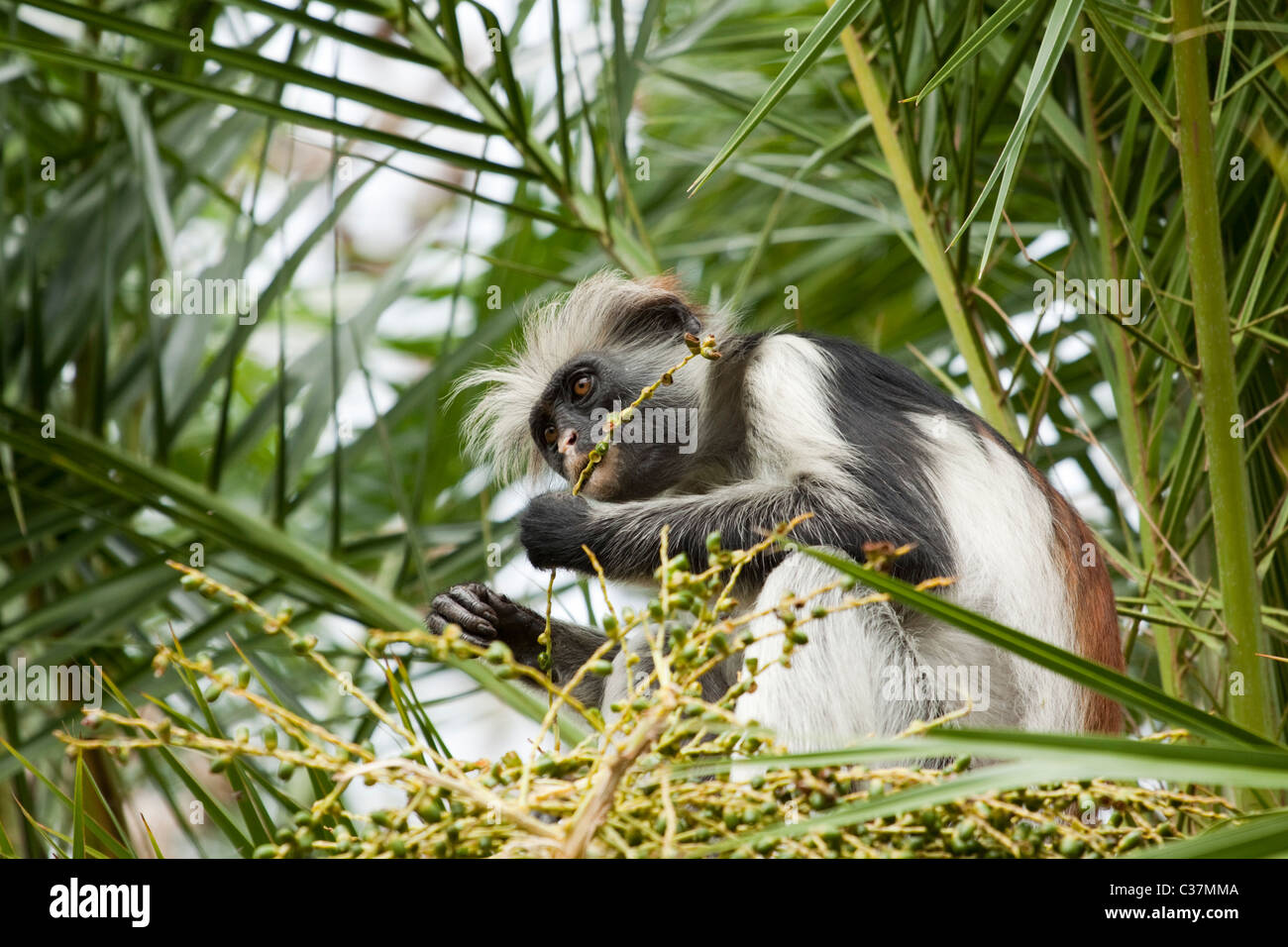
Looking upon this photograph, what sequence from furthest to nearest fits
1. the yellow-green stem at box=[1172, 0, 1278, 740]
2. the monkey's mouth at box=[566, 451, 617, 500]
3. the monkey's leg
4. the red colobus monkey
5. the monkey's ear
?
the monkey's ear → the monkey's mouth at box=[566, 451, 617, 500] → the red colobus monkey → the monkey's leg → the yellow-green stem at box=[1172, 0, 1278, 740]

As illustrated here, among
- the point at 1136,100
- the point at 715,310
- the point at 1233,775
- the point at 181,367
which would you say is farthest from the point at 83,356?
the point at 1233,775

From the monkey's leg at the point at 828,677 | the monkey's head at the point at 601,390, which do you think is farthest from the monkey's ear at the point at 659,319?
the monkey's leg at the point at 828,677

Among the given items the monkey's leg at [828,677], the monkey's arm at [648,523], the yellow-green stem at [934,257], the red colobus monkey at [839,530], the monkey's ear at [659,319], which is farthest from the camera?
the monkey's ear at [659,319]

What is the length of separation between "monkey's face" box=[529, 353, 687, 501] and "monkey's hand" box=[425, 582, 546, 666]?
369 mm

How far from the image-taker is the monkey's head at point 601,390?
344 cm

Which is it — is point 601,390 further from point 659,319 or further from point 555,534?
point 555,534

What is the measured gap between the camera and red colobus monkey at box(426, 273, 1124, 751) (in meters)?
2.68

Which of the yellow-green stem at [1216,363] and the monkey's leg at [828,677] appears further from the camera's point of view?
the monkey's leg at [828,677]

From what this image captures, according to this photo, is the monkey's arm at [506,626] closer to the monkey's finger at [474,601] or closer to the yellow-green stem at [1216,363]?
the monkey's finger at [474,601]

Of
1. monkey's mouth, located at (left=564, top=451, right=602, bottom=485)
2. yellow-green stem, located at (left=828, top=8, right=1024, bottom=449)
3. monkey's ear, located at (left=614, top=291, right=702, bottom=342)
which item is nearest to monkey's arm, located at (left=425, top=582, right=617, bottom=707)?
monkey's mouth, located at (left=564, top=451, right=602, bottom=485)

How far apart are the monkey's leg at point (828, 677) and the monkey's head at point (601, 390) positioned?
2.48ft

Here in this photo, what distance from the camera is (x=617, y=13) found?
10.3 feet

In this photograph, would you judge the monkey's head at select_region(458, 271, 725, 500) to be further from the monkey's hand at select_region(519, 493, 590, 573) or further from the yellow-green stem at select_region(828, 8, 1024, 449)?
the yellow-green stem at select_region(828, 8, 1024, 449)
